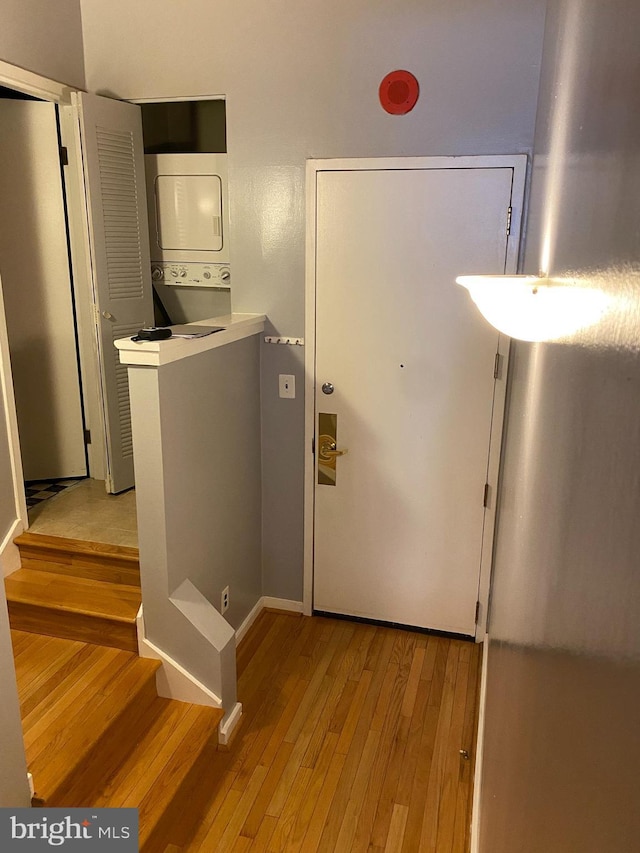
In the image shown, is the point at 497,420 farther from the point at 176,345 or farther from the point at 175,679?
the point at 175,679

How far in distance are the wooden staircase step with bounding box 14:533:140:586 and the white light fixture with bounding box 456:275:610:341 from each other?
1973 millimetres

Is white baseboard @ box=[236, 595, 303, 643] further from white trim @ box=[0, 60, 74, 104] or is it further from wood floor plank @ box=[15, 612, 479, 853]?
white trim @ box=[0, 60, 74, 104]

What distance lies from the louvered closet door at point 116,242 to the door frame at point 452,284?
1.04m

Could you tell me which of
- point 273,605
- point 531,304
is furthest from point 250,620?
point 531,304

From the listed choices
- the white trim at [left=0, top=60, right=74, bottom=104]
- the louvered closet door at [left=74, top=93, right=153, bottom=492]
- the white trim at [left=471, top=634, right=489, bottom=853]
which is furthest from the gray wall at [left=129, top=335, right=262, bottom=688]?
the white trim at [left=0, top=60, right=74, bottom=104]

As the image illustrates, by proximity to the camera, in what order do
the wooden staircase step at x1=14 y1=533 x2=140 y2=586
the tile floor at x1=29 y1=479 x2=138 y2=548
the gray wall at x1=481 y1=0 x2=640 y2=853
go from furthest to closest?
the tile floor at x1=29 y1=479 x2=138 y2=548
the wooden staircase step at x1=14 y1=533 x2=140 y2=586
the gray wall at x1=481 y1=0 x2=640 y2=853

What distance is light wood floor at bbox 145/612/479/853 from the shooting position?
6.90 feet

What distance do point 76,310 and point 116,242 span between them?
0.46 m

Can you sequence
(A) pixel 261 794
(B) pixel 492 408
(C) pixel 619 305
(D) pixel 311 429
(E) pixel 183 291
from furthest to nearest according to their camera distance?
(E) pixel 183 291, (D) pixel 311 429, (B) pixel 492 408, (A) pixel 261 794, (C) pixel 619 305

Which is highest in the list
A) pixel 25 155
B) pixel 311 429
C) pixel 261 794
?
pixel 25 155

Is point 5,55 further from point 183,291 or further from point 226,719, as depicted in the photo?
point 226,719

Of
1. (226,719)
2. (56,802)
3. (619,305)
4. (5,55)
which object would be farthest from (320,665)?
(5,55)

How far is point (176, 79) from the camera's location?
9.34 ft

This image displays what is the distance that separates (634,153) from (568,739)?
21.6 inches
